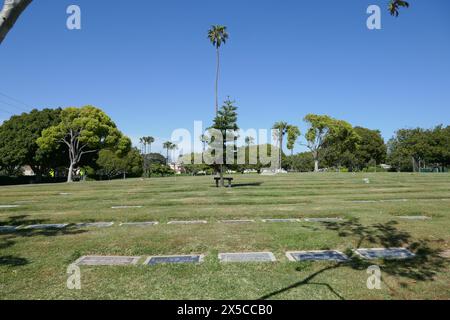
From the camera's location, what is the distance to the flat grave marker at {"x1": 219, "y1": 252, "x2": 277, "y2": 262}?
22.7ft

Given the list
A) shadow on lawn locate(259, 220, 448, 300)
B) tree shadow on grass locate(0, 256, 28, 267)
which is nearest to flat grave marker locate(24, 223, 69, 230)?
tree shadow on grass locate(0, 256, 28, 267)

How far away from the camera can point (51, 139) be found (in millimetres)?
46281

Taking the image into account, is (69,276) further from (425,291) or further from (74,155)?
(74,155)

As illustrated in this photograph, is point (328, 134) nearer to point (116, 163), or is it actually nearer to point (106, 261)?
point (116, 163)

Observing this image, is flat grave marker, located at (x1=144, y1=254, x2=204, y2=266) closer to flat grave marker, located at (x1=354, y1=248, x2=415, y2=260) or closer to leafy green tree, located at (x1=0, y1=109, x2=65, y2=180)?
flat grave marker, located at (x1=354, y1=248, x2=415, y2=260)

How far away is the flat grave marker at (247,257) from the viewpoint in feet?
22.7

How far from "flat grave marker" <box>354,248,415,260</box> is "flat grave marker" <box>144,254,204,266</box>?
3373mm

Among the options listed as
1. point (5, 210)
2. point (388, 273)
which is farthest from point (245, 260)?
point (5, 210)

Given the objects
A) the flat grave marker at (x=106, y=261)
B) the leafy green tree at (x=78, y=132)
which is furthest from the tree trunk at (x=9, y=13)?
the leafy green tree at (x=78, y=132)

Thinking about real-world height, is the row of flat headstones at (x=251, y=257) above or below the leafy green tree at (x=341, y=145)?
below

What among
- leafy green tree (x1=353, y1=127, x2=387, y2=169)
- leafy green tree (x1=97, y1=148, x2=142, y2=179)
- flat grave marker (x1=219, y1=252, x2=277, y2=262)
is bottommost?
flat grave marker (x1=219, y1=252, x2=277, y2=262)

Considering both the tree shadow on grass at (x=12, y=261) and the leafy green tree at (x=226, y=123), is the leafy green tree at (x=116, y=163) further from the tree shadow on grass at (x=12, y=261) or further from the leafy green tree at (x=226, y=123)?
the tree shadow on grass at (x=12, y=261)

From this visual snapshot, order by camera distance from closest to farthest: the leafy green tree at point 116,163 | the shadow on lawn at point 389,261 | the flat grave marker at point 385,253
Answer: the shadow on lawn at point 389,261 < the flat grave marker at point 385,253 < the leafy green tree at point 116,163

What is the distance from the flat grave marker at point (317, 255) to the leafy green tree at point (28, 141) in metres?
47.3
